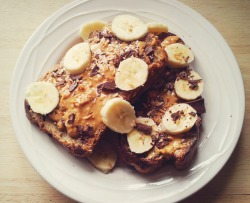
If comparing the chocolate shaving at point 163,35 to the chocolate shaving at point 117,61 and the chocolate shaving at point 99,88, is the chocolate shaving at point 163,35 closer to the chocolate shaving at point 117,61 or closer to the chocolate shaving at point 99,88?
the chocolate shaving at point 117,61

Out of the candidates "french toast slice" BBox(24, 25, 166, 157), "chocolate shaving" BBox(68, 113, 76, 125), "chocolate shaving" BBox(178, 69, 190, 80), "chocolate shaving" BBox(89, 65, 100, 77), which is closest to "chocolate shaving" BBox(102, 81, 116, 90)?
"french toast slice" BBox(24, 25, 166, 157)

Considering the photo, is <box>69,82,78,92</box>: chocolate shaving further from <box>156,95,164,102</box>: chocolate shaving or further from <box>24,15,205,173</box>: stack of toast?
<box>156,95,164,102</box>: chocolate shaving

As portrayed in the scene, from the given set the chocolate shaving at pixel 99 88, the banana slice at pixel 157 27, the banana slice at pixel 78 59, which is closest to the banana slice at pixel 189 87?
the banana slice at pixel 157 27

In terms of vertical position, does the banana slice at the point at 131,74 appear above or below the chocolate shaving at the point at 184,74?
above

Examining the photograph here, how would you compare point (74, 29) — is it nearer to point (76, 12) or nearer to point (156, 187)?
point (76, 12)

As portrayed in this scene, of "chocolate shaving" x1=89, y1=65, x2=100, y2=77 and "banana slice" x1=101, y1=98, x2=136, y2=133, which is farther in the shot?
"chocolate shaving" x1=89, y1=65, x2=100, y2=77

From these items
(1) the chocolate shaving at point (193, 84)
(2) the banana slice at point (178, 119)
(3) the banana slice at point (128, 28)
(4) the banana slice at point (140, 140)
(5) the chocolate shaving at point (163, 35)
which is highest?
(3) the banana slice at point (128, 28)

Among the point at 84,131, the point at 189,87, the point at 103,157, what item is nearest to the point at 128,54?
the point at 189,87

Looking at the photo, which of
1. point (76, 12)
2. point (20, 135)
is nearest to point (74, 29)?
point (76, 12)
